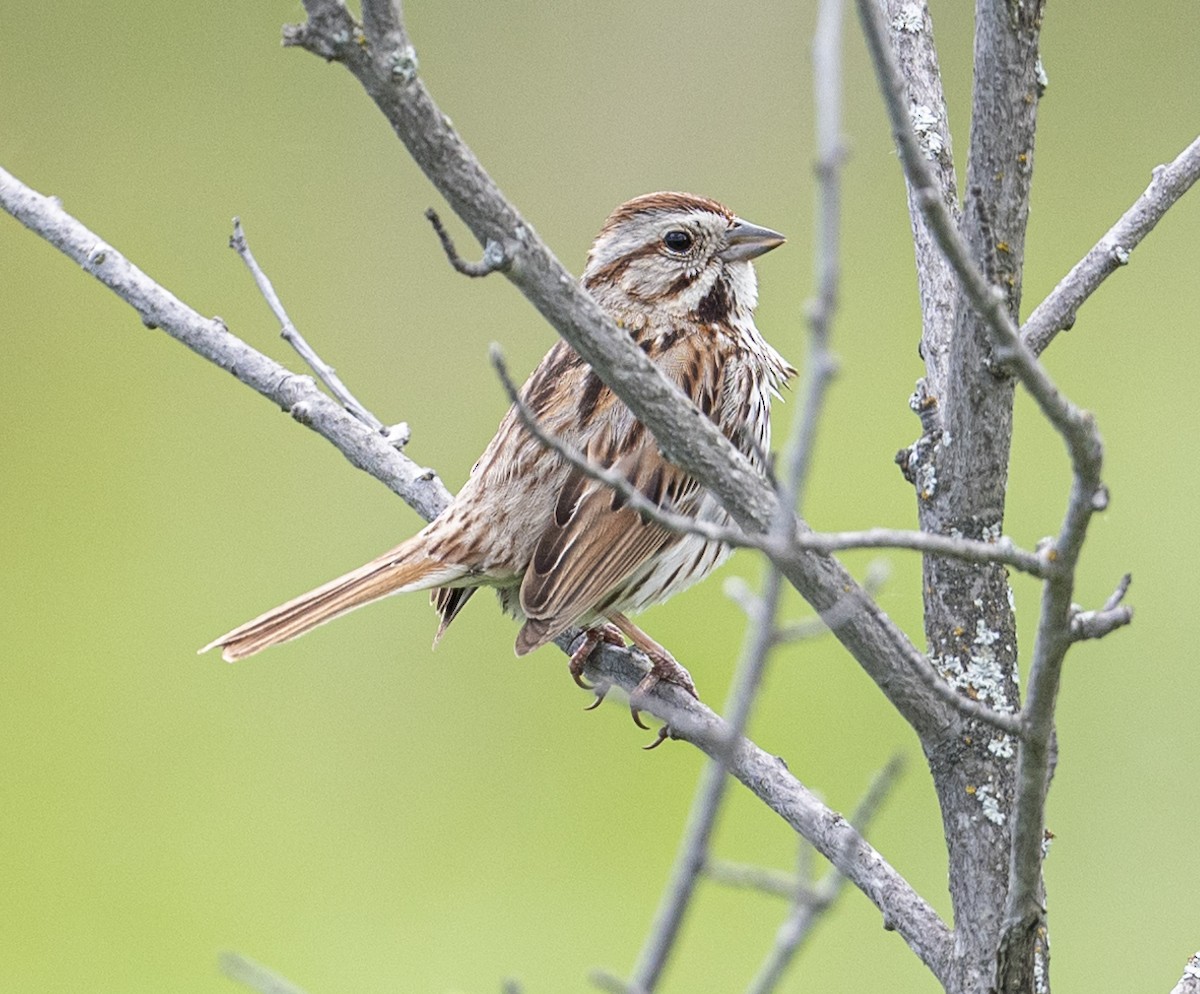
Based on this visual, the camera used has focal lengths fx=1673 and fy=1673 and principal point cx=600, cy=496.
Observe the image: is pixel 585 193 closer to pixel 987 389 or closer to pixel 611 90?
pixel 611 90

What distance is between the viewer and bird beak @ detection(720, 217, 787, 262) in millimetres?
2734

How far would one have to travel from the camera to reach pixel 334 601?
2.48 meters

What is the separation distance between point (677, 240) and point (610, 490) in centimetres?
57

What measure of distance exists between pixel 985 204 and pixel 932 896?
98.9 inches

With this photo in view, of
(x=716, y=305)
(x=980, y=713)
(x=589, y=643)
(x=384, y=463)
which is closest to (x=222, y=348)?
(x=384, y=463)

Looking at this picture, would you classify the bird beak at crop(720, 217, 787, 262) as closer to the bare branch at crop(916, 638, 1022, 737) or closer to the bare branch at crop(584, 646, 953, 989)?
the bare branch at crop(584, 646, 953, 989)

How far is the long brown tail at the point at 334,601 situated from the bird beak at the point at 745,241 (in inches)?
28.1

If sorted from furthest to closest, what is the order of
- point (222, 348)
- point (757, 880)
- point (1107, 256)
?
point (222, 348) → point (1107, 256) → point (757, 880)

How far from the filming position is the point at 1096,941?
380 cm

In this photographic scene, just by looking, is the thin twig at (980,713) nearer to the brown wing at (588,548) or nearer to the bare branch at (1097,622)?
the bare branch at (1097,622)

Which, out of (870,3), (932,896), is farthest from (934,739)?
(932,896)

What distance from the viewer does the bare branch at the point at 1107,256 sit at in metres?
1.69

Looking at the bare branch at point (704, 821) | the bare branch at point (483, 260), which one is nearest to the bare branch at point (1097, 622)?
the bare branch at point (704, 821)

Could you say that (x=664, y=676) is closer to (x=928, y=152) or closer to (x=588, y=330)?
(x=928, y=152)
